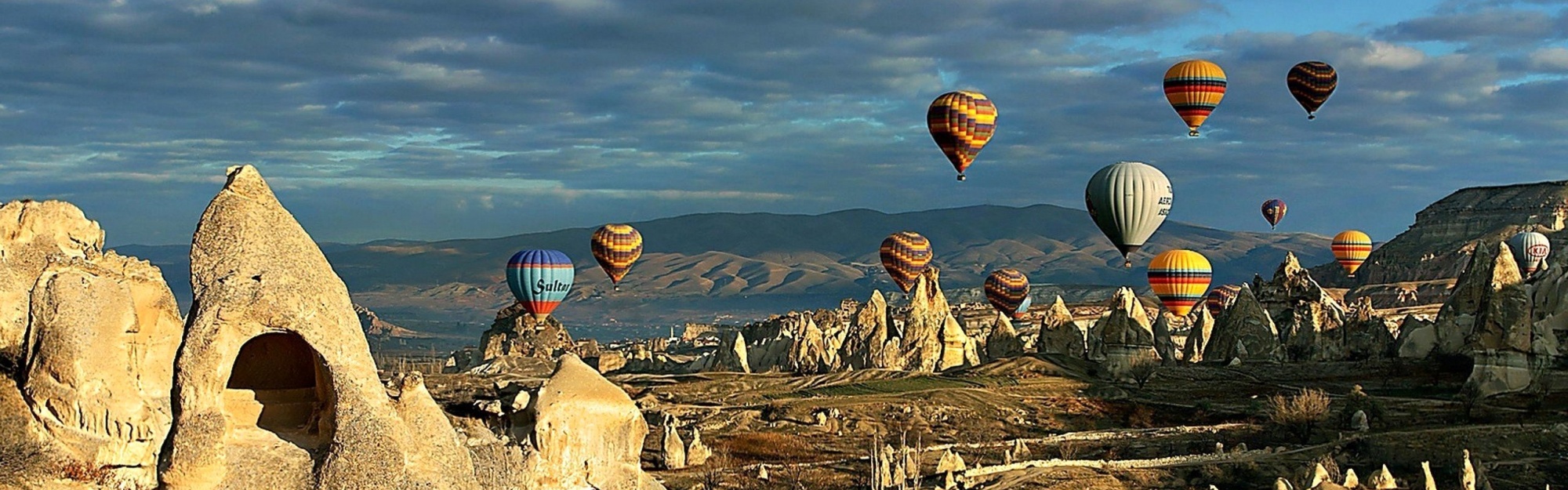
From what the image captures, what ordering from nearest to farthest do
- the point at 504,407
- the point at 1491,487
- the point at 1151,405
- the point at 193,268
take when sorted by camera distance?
1. the point at 193,268
2. the point at 504,407
3. the point at 1491,487
4. the point at 1151,405

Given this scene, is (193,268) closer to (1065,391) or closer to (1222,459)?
(1222,459)

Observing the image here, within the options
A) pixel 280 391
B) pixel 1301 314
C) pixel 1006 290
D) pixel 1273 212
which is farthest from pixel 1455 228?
pixel 280 391

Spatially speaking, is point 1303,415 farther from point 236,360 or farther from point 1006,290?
point 1006,290

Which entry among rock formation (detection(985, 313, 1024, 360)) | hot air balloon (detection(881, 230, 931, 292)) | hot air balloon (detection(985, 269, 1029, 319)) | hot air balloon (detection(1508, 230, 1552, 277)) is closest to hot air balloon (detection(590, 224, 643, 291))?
hot air balloon (detection(881, 230, 931, 292))

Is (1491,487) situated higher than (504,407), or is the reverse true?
(504,407)

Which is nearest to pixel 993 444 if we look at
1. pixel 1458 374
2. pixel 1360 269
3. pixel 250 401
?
pixel 1458 374

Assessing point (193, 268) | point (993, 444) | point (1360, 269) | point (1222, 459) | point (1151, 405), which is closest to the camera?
point (193, 268)

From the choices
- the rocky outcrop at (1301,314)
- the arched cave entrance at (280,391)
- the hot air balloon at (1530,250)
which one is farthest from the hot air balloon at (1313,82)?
the arched cave entrance at (280,391)
